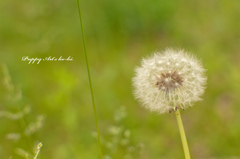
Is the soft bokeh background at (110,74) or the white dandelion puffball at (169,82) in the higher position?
the soft bokeh background at (110,74)

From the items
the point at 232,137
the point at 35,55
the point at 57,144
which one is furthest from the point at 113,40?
the point at 232,137

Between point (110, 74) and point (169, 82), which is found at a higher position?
point (110, 74)

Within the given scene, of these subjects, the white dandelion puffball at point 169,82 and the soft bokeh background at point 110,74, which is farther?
the soft bokeh background at point 110,74

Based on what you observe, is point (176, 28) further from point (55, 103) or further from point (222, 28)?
point (55, 103)

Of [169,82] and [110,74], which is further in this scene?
[110,74]
